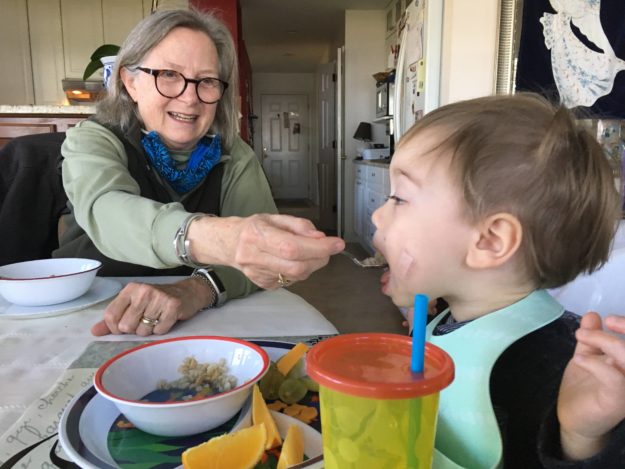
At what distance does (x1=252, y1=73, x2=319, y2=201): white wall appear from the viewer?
10680 mm

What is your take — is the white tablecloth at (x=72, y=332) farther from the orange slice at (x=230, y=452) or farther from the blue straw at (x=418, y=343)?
the blue straw at (x=418, y=343)

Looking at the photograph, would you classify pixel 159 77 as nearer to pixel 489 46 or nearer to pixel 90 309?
pixel 90 309

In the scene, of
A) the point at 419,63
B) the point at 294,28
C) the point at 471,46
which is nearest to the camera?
the point at 471,46

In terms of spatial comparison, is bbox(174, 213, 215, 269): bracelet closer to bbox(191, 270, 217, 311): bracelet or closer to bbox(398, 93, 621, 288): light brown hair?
bbox(191, 270, 217, 311): bracelet

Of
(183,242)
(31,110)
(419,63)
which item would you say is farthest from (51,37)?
(183,242)

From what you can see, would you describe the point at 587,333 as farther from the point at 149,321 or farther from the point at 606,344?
the point at 149,321

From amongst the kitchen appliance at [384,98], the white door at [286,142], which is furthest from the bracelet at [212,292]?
the white door at [286,142]

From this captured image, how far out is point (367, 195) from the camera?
5238 millimetres

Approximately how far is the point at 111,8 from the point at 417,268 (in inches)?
241

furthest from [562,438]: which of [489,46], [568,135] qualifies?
[489,46]

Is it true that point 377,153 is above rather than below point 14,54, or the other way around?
below

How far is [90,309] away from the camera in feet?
3.25

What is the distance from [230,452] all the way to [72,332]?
0.53 metres

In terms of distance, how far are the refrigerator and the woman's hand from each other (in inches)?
74.1
